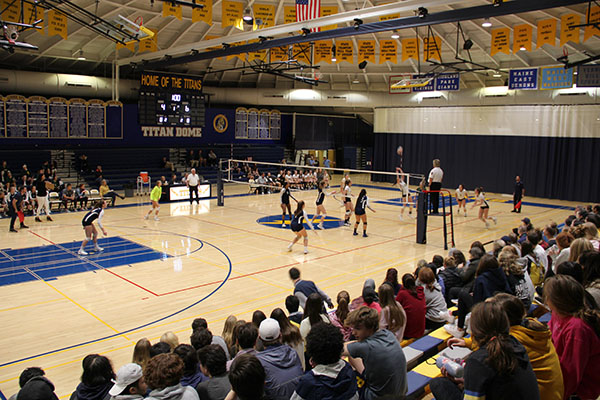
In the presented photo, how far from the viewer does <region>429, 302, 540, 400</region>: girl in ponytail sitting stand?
3213 millimetres

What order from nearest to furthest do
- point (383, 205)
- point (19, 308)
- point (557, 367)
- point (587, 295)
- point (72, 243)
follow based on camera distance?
point (557, 367) → point (587, 295) → point (19, 308) → point (72, 243) → point (383, 205)

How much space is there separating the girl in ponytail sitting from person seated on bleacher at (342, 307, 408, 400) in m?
1.00

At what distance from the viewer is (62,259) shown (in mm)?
14375

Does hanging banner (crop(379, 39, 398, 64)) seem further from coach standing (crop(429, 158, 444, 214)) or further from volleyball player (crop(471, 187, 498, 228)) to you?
volleyball player (crop(471, 187, 498, 228))

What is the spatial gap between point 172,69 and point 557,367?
32885 millimetres

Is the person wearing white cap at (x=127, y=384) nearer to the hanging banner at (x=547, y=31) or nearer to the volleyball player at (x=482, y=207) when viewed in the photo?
the volleyball player at (x=482, y=207)

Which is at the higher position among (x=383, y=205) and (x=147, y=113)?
(x=147, y=113)

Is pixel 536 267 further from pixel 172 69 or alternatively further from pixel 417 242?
pixel 172 69

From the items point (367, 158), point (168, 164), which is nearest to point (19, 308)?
point (168, 164)

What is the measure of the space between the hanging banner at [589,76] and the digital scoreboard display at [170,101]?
20879mm

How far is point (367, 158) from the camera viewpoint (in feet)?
145

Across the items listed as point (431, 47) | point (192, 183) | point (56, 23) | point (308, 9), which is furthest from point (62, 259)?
point (431, 47)

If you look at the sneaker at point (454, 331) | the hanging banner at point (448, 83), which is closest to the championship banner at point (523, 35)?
the hanging banner at point (448, 83)

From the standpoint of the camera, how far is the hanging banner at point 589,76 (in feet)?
77.4
